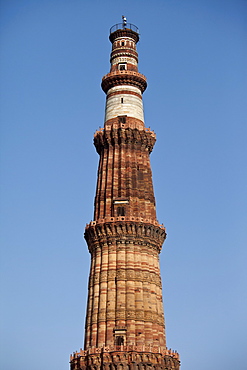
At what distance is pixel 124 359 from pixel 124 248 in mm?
10519

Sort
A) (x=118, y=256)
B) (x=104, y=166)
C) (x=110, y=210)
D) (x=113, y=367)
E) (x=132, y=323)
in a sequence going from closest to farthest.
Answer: (x=113, y=367) → (x=132, y=323) → (x=118, y=256) → (x=110, y=210) → (x=104, y=166)

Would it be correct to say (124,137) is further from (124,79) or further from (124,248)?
(124,248)

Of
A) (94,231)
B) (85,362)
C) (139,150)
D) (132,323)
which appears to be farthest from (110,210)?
(85,362)

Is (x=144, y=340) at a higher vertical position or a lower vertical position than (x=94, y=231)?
lower

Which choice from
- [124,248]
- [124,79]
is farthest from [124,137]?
[124,248]

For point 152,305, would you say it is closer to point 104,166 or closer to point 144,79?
point 104,166

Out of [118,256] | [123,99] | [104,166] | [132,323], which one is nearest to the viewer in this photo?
[132,323]

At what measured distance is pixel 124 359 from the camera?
41.4m

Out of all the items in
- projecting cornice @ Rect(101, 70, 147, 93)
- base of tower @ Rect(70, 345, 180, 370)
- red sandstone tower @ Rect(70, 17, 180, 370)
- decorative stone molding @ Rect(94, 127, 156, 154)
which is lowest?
base of tower @ Rect(70, 345, 180, 370)

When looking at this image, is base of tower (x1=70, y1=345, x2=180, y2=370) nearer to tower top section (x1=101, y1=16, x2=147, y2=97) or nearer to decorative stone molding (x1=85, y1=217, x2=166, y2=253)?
decorative stone molding (x1=85, y1=217, x2=166, y2=253)

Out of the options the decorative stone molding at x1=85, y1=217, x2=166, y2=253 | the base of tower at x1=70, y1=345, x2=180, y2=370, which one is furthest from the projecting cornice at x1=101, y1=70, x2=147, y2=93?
the base of tower at x1=70, y1=345, x2=180, y2=370

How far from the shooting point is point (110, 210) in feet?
167

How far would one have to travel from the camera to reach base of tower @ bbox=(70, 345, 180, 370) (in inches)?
1626

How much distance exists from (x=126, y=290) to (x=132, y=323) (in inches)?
121
